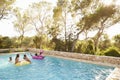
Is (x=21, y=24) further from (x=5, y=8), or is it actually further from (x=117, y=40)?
(x=117, y=40)

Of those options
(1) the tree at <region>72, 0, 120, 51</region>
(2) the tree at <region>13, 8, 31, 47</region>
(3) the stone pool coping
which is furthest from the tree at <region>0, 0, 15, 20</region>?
(3) the stone pool coping

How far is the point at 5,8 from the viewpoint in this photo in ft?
108

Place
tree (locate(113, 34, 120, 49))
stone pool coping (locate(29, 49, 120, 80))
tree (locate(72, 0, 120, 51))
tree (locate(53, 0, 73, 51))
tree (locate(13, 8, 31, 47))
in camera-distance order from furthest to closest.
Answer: tree (locate(13, 8, 31, 47))
tree (locate(113, 34, 120, 49))
tree (locate(53, 0, 73, 51))
tree (locate(72, 0, 120, 51))
stone pool coping (locate(29, 49, 120, 80))

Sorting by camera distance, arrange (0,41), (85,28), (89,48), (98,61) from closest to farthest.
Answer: (98,61) → (89,48) → (85,28) → (0,41)

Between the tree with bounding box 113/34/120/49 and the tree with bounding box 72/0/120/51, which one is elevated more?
the tree with bounding box 72/0/120/51

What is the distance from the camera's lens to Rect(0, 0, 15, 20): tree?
105ft

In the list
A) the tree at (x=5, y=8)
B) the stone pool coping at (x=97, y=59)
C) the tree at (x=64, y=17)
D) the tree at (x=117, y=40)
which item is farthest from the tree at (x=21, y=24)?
the tree at (x=117, y=40)

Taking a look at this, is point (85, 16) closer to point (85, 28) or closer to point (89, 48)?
point (85, 28)

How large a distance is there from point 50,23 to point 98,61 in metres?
20.9

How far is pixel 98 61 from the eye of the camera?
1866 cm

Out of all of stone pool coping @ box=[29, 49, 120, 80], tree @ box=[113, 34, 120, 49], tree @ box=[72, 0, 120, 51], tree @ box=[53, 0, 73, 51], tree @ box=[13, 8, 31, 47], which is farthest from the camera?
tree @ box=[13, 8, 31, 47]

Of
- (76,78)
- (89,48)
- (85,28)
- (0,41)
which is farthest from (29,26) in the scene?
(76,78)

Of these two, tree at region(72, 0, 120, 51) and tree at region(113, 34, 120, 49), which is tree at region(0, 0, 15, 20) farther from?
tree at region(113, 34, 120, 49)

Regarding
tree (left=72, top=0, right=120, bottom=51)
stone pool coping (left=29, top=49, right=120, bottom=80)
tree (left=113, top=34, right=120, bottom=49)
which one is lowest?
stone pool coping (left=29, top=49, right=120, bottom=80)
